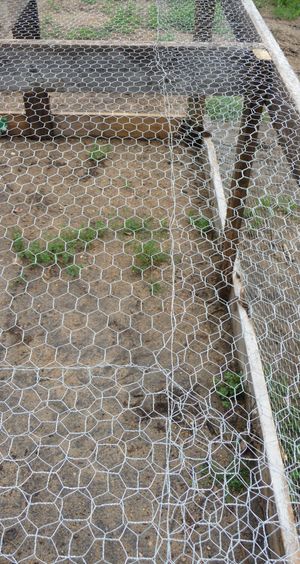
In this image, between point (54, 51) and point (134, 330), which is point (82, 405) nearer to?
point (134, 330)

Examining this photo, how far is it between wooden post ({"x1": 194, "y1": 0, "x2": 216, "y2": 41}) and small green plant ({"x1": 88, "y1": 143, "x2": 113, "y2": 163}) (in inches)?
28.2

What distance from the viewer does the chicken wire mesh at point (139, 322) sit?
134cm

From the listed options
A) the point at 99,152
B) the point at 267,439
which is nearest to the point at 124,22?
the point at 99,152

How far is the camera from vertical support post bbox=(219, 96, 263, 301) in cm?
166

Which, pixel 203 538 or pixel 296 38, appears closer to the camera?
pixel 203 538

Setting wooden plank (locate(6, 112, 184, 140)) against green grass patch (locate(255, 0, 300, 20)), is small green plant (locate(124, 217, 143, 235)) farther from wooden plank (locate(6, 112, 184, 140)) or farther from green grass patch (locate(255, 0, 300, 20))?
green grass patch (locate(255, 0, 300, 20))

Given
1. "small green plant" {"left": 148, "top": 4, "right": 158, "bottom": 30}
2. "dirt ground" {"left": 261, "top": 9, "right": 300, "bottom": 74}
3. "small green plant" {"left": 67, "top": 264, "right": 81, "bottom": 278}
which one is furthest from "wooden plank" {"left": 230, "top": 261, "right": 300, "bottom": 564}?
"dirt ground" {"left": 261, "top": 9, "right": 300, "bottom": 74}

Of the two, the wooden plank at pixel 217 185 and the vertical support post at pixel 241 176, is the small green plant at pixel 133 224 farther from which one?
the vertical support post at pixel 241 176

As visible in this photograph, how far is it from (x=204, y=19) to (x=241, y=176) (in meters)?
1.32

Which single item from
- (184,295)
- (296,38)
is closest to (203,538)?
(184,295)

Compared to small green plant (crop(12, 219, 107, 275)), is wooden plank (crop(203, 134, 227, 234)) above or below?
above

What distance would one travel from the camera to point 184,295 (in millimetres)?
1970

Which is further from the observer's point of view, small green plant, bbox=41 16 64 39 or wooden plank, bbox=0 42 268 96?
small green plant, bbox=41 16 64 39

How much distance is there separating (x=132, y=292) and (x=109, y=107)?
1711 mm
